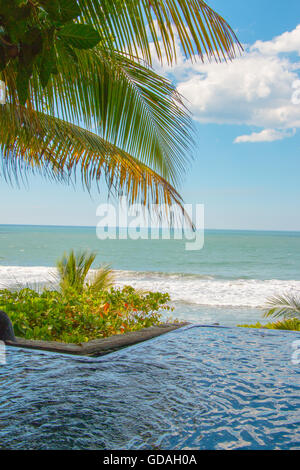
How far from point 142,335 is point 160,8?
9.95ft

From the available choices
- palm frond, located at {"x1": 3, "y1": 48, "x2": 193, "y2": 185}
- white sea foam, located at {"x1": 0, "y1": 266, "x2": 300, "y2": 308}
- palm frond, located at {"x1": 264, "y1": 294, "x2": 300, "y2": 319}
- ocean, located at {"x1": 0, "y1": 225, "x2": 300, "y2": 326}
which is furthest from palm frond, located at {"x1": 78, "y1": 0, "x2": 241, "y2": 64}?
white sea foam, located at {"x1": 0, "y1": 266, "x2": 300, "y2": 308}

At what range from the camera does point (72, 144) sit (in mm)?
4457

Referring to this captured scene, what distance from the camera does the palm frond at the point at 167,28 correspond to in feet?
8.30

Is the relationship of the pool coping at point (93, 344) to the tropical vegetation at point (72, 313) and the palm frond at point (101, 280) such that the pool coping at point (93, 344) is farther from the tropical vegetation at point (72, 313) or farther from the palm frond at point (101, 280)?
the palm frond at point (101, 280)

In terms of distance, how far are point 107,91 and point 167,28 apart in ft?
2.92

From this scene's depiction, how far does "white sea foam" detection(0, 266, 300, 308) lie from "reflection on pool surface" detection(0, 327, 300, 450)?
12.5m

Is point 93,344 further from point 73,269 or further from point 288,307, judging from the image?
point 288,307

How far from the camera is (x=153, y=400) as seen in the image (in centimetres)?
231

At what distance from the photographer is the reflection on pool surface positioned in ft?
6.04

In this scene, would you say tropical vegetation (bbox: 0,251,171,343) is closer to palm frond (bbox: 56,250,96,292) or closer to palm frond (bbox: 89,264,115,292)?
palm frond (bbox: 56,250,96,292)

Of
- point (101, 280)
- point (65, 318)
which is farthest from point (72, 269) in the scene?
point (65, 318)

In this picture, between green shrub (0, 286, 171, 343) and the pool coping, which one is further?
green shrub (0, 286, 171, 343)
